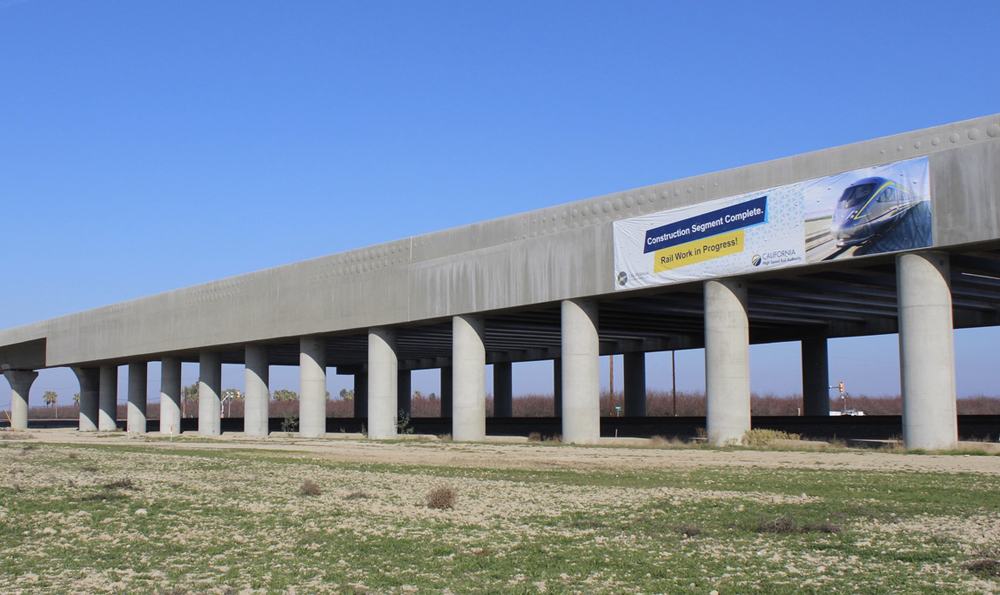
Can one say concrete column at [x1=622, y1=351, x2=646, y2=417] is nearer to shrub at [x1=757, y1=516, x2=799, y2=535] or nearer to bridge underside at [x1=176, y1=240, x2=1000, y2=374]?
bridge underside at [x1=176, y1=240, x2=1000, y2=374]

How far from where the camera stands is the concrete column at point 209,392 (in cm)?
6197

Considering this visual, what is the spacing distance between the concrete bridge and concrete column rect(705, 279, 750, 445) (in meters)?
0.06

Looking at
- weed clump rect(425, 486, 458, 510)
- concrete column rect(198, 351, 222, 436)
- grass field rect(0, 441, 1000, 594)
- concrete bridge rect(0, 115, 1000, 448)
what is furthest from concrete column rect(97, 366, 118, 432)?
weed clump rect(425, 486, 458, 510)

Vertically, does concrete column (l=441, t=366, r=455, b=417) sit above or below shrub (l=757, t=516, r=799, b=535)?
above

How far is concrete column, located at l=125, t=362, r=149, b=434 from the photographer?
237ft

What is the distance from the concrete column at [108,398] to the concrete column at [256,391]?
24.4 meters

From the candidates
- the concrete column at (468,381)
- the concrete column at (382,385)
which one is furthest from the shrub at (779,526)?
the concrete column at (382,385)

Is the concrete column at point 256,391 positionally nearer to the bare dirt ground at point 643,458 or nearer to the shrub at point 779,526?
the bare dirt ground at point 643,458

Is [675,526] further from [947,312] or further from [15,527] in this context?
[947,312]

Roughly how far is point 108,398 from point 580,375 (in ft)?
175

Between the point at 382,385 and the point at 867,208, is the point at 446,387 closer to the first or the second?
the point at 382,385

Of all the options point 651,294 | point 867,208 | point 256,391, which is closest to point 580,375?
point 651,294

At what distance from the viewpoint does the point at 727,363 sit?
3294 cm

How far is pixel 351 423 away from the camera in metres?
74.6
